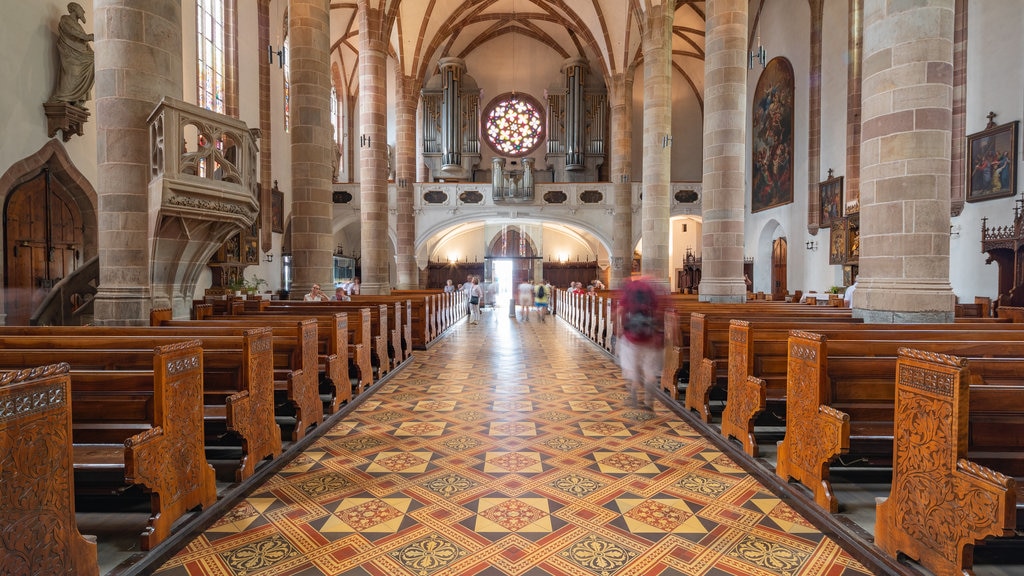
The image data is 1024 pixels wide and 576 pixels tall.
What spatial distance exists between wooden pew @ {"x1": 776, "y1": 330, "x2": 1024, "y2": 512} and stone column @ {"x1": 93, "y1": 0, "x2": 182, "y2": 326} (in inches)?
221

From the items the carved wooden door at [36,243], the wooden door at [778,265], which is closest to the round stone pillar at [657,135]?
the wooden door at [778,265]

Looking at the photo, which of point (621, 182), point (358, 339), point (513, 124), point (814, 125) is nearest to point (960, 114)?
point (814, 125)

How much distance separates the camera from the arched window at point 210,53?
527 inches

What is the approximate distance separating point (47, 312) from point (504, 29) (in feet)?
73.7

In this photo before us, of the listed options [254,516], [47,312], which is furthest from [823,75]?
[47,312]

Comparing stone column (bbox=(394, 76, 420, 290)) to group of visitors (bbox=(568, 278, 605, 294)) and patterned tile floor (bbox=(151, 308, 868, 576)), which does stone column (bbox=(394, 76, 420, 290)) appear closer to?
group of visitors (bbox=(568, 278, 605, 294))

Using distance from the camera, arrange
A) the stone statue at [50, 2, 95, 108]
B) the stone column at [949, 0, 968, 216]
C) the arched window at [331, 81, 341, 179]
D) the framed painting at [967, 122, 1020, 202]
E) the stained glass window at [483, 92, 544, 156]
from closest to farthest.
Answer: the stone statue at [50, 2, 95, 108] → the framed painting at [967, 122, 1020, 202] → the stone column at [949, 0, 968, 216] → the arched window at [331, 81, 341, 179] → the stained glass window at [483, 92, 544, 156]

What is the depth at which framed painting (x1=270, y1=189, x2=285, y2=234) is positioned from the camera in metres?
16.8

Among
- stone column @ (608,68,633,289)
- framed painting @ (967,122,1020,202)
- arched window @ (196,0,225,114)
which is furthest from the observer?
stone column @ (608,68,633,289)

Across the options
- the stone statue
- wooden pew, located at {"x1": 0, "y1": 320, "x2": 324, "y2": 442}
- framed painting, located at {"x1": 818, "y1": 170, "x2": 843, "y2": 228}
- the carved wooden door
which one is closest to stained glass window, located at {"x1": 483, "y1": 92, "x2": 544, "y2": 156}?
framed painting, located at {"x1": 818, "y1": 170, "x2": 843, "y2": 228}

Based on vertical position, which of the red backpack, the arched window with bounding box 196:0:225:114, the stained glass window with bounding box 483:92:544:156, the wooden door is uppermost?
the stained glass window with bounding box 483:92:544:156

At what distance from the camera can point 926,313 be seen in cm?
511

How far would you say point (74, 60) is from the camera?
8.91 meters

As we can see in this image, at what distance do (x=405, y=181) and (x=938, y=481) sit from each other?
20.2 m
